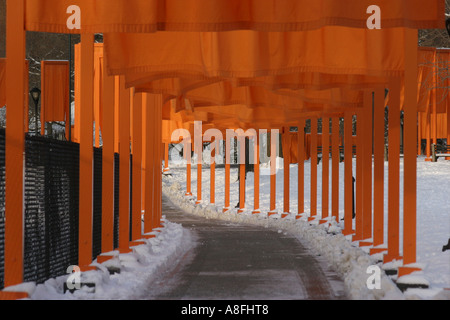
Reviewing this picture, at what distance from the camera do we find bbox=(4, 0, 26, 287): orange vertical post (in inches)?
274

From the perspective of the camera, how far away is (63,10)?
795 cm

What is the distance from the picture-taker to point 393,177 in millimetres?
10078

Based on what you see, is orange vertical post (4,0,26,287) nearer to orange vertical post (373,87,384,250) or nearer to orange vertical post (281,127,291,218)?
orange vertical post (373,87,384,250)

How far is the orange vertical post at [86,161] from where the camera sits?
8.95 metres

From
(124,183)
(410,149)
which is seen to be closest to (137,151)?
(124,183)

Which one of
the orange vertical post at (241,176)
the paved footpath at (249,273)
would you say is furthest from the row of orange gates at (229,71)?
the orange vertical post at (241,176)

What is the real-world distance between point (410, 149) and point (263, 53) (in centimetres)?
278

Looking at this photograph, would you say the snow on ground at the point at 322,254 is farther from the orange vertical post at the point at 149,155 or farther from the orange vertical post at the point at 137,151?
the orange vertical post at the point at 137,151

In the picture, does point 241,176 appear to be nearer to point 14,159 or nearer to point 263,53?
Answer: point 263,53

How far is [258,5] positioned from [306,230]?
10.2 metres

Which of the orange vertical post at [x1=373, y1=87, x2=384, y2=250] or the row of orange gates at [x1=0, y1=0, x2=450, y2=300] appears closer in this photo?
the row of orange gates at [x1=0, y1=0, x2=450, y2=300]

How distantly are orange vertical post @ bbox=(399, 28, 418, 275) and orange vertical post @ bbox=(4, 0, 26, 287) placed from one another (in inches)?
164

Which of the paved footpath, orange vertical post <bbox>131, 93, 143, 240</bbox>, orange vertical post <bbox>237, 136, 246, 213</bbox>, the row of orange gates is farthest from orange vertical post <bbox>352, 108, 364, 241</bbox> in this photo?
orange vertical post <bbox>237, 136, 246, 213</bbox>
